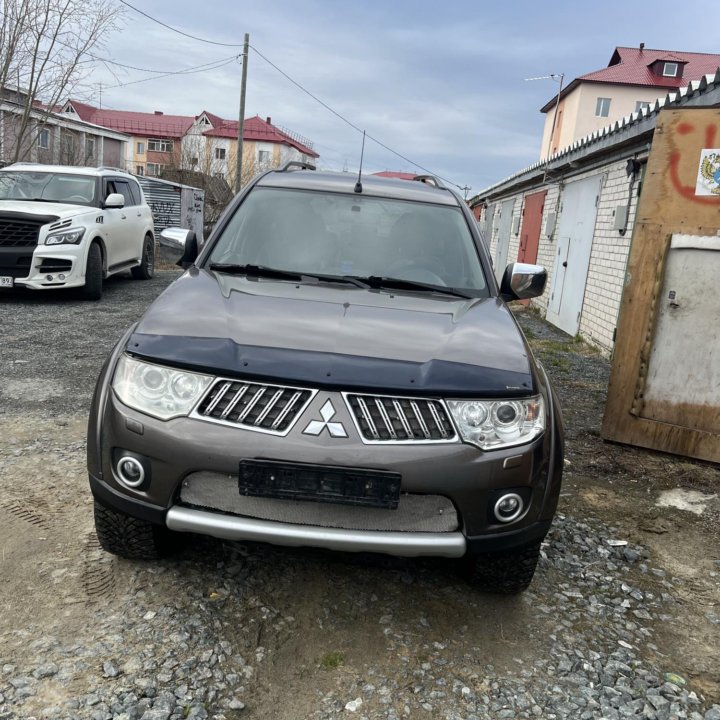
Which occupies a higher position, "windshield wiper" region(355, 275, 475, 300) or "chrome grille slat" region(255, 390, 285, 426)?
"windshield wiper" region(355, 275, 475, 300)

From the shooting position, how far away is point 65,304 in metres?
9.00

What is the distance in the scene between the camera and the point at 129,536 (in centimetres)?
252

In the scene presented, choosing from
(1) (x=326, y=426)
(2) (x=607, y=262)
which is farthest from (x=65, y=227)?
(1) (x=326, y=426)

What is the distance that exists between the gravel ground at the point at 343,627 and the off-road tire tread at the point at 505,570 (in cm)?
10

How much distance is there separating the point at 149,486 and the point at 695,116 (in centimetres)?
408

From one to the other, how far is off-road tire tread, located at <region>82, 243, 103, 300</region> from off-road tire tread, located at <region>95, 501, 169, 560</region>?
24.2ft

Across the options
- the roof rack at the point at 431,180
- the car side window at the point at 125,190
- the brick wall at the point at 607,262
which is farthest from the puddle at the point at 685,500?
the car side window at the point at 125,190

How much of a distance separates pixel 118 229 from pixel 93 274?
4.23 feet

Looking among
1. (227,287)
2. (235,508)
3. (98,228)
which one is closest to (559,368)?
(227,287)

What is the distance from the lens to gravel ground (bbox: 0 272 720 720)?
2072 millimetres

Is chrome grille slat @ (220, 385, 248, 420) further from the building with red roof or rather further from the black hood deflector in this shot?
the building with red roof

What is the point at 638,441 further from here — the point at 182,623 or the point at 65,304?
the point at 65,304

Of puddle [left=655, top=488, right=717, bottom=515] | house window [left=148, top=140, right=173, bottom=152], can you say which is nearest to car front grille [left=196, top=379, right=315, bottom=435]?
puddle [left=655, top=488, right=717, bottom=515]

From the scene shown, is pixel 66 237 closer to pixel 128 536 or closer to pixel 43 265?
pixel 43 265
